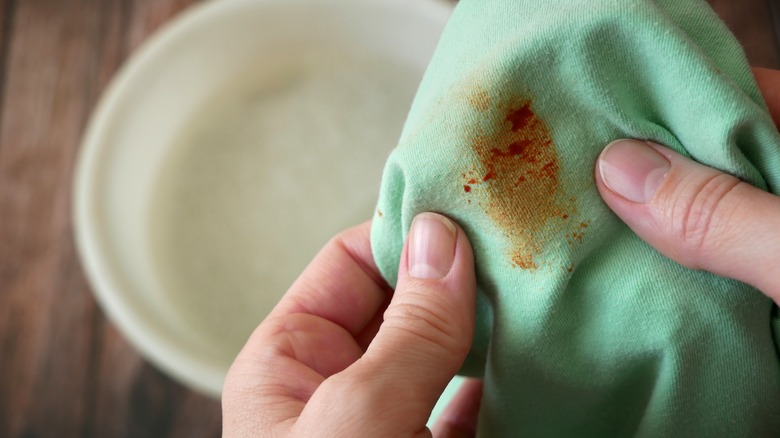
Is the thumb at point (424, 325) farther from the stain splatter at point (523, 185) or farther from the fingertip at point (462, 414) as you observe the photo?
the fingertip at point (462, 414)

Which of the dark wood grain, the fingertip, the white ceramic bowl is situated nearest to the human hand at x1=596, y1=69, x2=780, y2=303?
the fingertip

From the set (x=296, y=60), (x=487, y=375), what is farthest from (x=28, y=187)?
(x=487, y=375)

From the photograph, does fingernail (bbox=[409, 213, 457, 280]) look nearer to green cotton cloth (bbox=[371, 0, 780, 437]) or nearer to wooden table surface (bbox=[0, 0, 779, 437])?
green cotton cloth (bbox=[371, 0, 780, 437])

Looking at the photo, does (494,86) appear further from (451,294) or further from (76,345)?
(76,345)

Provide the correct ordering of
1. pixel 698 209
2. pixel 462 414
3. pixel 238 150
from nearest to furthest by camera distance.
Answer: pixel 698 209
pixel 462 414
pixel 238 150

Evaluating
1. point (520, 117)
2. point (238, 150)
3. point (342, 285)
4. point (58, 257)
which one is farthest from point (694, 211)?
point (58, 257)

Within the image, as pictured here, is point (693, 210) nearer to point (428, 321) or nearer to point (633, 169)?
point (633, 169)

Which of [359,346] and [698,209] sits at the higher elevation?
[698,209]
